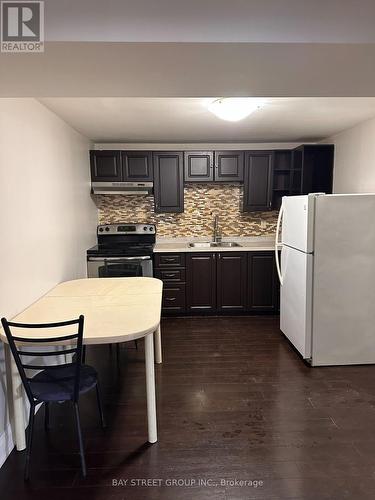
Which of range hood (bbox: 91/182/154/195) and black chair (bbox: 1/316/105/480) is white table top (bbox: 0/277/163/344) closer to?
black chair (bbox: 1/316/105/480)

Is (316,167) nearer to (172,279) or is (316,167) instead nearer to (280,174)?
(280,174)

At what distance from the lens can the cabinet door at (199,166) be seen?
443cm

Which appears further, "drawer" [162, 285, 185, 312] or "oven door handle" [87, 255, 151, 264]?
"drawer" [162, 285, 185, 312]

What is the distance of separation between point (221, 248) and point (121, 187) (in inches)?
58.7

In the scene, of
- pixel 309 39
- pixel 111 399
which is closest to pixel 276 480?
pixel 111 399

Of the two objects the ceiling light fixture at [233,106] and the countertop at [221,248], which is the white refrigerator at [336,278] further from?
the countertop at [221,248]

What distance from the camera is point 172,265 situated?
14.0 feet

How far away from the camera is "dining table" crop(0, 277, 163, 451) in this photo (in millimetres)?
1882

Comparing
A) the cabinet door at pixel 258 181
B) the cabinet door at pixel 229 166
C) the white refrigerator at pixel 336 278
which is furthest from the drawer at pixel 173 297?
the white refrigerator at pixel 336 278

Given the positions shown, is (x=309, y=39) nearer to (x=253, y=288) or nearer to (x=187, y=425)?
(x=187, y=425)

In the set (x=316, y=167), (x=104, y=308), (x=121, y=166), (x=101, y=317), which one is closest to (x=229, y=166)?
(x=316, y=167)

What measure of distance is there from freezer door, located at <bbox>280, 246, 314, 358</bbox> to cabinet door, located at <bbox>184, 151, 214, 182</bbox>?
4.90 feet

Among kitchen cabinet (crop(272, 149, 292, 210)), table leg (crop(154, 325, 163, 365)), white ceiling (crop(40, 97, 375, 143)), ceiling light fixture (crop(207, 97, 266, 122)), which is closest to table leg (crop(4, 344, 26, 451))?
table leg (crop(154, 325, 163, 365))

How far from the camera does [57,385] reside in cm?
197
